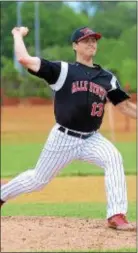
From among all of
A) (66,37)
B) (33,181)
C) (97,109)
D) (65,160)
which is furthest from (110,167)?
(66,37)

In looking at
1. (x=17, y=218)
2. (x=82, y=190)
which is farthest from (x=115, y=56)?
(x=17, y=218)

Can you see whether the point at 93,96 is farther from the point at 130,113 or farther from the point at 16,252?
the point at 16,252

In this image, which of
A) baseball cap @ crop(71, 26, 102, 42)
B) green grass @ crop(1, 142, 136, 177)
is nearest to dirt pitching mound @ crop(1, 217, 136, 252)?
baseball cap @ crop(71, 26, 102, 42)

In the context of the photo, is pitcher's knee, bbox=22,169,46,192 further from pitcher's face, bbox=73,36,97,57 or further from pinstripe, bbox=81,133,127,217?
pitcher's face, bbox=73,36,97,57

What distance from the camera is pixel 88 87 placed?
661 centimetres

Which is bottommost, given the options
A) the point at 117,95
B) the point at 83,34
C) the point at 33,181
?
the point at 33,181

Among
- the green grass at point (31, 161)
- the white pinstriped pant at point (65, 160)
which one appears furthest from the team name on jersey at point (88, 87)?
the green grass at point (31, 161)

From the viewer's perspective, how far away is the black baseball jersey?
6.57 metres

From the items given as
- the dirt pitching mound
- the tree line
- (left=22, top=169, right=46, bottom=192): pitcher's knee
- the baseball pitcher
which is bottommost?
the dirt pitching mound

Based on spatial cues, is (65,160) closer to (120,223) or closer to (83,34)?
(120,223)

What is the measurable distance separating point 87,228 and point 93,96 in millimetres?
1191

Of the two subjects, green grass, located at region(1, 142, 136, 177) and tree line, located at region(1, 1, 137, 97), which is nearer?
green grass, located at region(1, 142, 136, 177)

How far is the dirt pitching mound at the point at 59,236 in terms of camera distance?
593 cm

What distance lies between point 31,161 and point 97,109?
42.0ft
